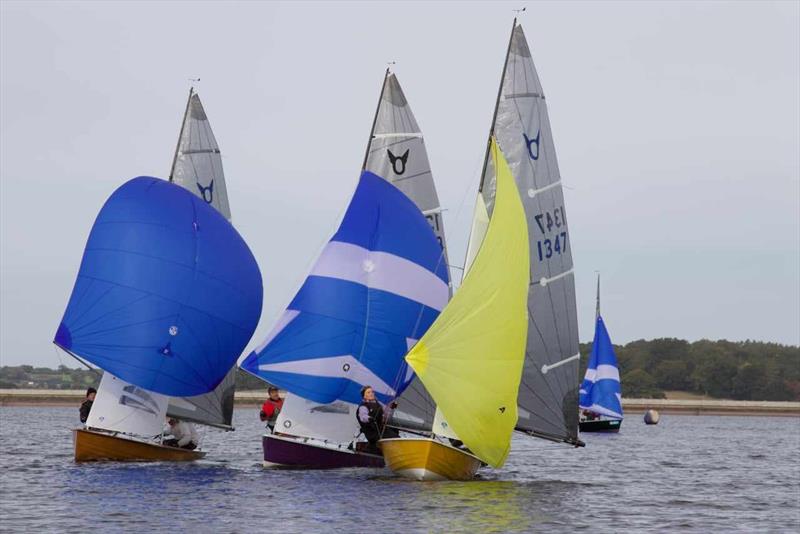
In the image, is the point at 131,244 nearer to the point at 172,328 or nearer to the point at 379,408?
the point at 172,328

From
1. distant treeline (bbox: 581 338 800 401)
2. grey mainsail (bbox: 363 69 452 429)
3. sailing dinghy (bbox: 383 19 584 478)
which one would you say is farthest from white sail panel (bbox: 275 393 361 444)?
distant treeline (bbox: 581 338 800 401)

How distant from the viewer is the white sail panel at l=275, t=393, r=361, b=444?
122 ft

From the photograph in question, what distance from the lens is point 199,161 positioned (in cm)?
4297

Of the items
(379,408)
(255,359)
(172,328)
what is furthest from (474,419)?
(172,328)

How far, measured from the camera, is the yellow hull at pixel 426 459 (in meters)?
33.0

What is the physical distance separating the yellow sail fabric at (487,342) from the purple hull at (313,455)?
15.7 feet

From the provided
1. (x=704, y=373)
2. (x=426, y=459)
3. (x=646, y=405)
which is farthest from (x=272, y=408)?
(x=704, y=373)

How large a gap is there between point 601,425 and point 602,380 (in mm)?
2830

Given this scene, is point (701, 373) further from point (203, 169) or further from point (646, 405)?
point (203, 169)

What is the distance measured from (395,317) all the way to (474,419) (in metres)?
5.98

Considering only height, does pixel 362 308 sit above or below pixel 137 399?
above

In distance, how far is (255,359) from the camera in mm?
36500

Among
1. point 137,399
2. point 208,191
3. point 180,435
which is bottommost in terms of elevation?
point 180,435

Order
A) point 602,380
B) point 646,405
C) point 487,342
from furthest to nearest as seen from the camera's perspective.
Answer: point 646,405 < point 602,380 < point 487,342
